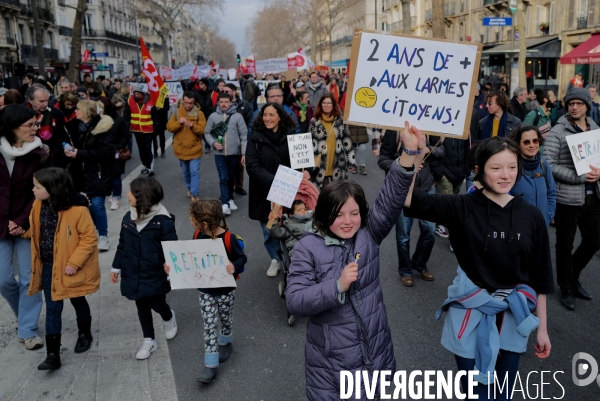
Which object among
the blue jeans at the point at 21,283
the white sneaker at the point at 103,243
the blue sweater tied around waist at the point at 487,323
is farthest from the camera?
the white sneaker at the point at 103,243

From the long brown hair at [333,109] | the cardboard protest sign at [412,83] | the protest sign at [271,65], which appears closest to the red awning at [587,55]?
the protest sign at [271,65]

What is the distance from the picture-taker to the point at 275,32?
108250 millimetres

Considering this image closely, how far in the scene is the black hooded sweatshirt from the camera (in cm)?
260

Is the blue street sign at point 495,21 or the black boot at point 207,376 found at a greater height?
the blue street sign at point 495,21

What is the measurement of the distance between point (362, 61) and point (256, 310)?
9.30ft

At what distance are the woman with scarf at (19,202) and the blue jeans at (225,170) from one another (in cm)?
389

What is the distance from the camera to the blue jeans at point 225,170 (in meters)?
8.16

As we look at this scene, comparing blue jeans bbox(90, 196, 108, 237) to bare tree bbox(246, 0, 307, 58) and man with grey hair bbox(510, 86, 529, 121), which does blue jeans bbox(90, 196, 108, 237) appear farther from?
bare tree bbox(246, 0, 307, 58)

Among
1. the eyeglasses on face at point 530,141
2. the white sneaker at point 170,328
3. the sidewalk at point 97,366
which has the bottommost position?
the sidewalk at point 97,366

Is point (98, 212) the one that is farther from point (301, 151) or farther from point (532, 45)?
point (532, 45)

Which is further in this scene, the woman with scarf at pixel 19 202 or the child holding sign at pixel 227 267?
the woman with scarf at pixel 19 202

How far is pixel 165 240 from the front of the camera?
396 cm

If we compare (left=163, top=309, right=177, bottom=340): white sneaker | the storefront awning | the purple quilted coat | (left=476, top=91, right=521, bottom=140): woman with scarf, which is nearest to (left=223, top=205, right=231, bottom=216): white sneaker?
(left=163, top=309, right=177, bottom=340): white sneaker

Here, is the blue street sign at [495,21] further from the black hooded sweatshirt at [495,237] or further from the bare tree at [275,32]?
the bare tree at [275,32]
